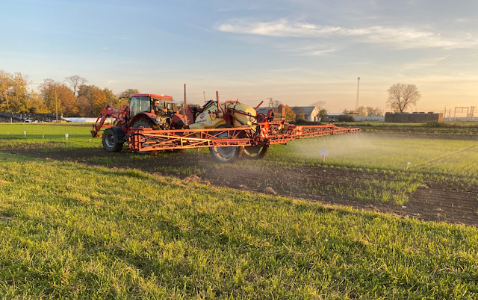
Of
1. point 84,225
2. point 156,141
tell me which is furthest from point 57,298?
point 156,141

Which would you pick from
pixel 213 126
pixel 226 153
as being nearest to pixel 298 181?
pixel 226 153

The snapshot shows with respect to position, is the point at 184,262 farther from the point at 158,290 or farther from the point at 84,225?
the point at 84,225

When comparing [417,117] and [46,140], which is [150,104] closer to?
[46,140]

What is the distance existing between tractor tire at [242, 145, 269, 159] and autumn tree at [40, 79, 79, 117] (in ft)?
291

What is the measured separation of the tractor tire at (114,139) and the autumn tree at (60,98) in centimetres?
8556

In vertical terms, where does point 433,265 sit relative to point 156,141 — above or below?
below

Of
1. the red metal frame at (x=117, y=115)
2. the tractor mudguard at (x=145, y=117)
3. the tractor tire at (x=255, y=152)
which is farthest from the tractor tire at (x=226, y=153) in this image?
the red metal frame at (x=117, y=115)

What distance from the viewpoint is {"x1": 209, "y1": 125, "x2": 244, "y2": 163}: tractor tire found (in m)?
11.2

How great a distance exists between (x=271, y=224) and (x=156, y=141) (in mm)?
5037

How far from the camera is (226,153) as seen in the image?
1160 cm

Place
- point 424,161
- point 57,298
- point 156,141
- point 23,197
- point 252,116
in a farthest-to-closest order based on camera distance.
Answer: point 424,161 < point 252,116 < point 156,141 < point 23,197 < point 57,298

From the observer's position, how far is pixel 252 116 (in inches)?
437

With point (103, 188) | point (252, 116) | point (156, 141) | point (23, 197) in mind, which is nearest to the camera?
point (23, 197)

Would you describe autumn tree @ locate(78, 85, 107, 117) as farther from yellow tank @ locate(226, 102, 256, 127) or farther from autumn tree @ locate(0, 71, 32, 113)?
yellow tank @ locate(226, 102, 256, 127)
